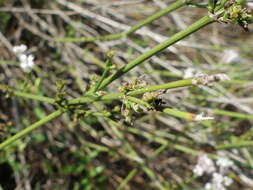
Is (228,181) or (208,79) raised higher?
(208,79)

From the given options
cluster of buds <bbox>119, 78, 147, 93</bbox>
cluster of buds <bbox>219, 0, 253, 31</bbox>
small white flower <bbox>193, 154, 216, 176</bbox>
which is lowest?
small white flower <bbox>193, 154, 216, 176</bbox>

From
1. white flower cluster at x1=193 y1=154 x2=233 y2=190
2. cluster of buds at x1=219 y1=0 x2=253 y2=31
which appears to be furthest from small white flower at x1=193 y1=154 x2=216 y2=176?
cluster of buds at x1=219 y1=0 x2=253 y2=31

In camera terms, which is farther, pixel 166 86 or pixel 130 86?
pixel 130 86

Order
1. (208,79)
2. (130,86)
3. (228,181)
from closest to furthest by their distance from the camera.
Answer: (208,79)
(130,86)
(228,181)

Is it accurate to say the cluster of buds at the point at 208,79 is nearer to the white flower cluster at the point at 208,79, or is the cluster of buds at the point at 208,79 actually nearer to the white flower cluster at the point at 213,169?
the white flower cluster at the point at 208,79

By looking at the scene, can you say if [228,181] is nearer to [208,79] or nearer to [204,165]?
[204,165]

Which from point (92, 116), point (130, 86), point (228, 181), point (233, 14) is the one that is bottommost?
point (228, 181)

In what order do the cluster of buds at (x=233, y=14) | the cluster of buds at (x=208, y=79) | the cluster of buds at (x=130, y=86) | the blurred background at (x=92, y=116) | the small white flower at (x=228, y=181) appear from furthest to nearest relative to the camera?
the blurred background at (x=92, y=116), the small white flower at (x=228, y=181), the cluster of buds at (x=130, y=86), the cluster of buds at (x=233, y=14), the cluster of buds at (x=208, y=79)

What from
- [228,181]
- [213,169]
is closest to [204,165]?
[213,169]

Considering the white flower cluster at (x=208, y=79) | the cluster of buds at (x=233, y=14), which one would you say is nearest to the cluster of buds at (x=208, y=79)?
the white flower cluster at (x=208, y=79)

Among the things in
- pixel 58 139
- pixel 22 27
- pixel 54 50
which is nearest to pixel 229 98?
pixel 58 139

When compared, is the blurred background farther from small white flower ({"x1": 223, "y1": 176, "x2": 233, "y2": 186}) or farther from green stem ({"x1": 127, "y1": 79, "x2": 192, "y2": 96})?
green stem ({"x1": 127, "y1": 79, "x2": 192, "y2": 96})

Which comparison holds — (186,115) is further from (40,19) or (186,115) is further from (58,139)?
(40,19)
